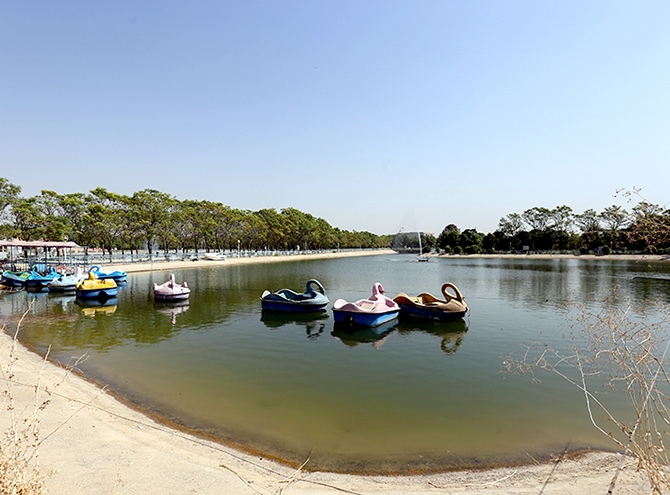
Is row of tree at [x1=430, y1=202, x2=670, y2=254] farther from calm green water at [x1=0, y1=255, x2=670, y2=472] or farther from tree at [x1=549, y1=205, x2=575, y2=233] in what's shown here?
calm green water at [x1=0, y1=255, x2=670, y2=472]

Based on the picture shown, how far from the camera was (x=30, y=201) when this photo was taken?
47000mm

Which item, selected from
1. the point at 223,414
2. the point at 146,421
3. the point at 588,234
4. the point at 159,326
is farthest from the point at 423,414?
the point at 588,234

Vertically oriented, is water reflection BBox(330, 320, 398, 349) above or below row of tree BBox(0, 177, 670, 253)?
below

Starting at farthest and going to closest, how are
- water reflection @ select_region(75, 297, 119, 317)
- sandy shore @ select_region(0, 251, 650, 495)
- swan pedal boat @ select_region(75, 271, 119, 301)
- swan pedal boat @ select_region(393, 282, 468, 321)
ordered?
swan pedal boat @ select_region(75, 271, 119, 301) → water reflection @ select_region(75, 297, 119, 317) → swan pedal boat @ select_region(393, 282, 468, 321) → sandy shore @ select_region(0, 251, 650, 495)

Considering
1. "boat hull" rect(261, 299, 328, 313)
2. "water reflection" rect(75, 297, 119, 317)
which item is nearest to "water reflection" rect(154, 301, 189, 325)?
"water reflection" rect(75, 297, 119, 317)

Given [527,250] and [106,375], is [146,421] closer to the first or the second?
[106,375]

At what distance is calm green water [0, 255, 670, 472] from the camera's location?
674 cm

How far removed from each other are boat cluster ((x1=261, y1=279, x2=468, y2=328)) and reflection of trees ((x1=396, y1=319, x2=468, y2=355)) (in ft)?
1.30

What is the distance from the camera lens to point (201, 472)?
16.9 feet

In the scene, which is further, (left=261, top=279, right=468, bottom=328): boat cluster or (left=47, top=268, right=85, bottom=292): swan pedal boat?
(left=47, top=268, right=85, bottom=292): swan pedal boat

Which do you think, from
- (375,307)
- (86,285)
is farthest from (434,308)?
(86,285)

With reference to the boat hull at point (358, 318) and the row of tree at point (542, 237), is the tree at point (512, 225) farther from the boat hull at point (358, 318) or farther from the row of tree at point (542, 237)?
the boat hull at point (358, 318)

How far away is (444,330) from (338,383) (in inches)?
296

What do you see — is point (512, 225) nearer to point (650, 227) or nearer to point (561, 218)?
point (561, 218)
